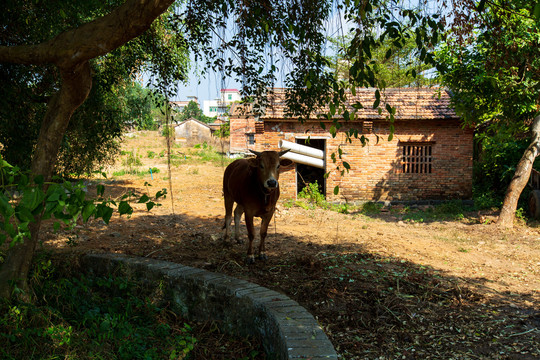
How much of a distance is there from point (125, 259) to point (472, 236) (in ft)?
25.7

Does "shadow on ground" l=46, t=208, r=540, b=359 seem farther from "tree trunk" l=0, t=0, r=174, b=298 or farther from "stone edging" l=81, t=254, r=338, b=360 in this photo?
"tree trunk" l=0, t=0, r=174, b=298

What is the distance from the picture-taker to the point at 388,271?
552 cm

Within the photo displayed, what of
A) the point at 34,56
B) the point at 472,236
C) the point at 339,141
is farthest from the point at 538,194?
the point at 34,56

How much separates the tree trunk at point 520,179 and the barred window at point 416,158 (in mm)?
3824

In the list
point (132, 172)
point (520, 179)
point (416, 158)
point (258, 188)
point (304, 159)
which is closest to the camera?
point (258, 188)

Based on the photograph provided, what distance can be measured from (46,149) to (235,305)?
225 centimetres

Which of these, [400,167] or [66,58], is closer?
[66,58]

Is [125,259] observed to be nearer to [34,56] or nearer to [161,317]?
[161,317]

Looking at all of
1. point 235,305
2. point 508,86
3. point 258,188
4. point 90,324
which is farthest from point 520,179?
point 90,324

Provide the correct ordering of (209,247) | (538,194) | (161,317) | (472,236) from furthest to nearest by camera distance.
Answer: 1. (538,194)
2. (472,236)
3. (209,247)
4. (161,317)

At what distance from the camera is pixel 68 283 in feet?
13.5

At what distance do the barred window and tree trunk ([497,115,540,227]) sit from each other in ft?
12.5

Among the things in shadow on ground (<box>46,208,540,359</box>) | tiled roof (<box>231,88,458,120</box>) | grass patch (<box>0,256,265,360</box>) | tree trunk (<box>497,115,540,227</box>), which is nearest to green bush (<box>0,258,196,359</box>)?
grass patch (<box>0,256,265,360</box>)

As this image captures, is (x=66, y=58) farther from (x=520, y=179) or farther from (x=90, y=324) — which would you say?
(x=520, y=179)
